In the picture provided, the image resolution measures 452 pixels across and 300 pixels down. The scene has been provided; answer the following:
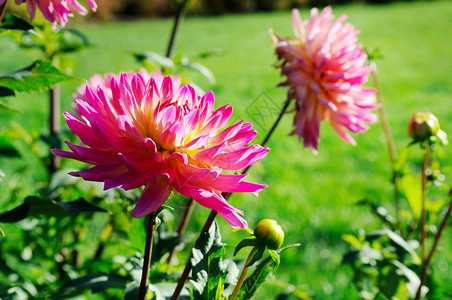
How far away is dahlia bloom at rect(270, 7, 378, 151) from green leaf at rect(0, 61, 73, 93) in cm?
35

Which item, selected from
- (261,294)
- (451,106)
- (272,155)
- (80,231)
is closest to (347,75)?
(80,231)

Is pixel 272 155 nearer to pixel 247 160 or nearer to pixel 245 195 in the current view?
pixel 245 195

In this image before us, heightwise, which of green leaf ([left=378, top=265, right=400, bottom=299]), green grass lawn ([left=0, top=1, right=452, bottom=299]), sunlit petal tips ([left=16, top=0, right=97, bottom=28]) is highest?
sunlit petal tips ([left=16, top=0, right=97, bottom=28])

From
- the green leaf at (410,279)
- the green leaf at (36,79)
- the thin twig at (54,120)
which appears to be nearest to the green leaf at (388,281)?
the green leaf at (410,279)

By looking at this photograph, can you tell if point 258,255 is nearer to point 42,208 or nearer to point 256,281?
point 256,281

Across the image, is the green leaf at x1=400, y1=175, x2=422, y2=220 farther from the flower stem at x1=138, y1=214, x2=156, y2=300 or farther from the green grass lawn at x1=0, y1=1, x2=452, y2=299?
the flower stem at x1=138, y1=214, x2=156, y2=300

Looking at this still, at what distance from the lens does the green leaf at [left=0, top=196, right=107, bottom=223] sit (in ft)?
2.01

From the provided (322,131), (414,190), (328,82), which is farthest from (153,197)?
(322,131)

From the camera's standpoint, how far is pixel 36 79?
655mm

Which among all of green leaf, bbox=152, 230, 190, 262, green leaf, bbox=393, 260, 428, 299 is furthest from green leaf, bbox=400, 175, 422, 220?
green leaf, bbox=152, 230, 190, 262

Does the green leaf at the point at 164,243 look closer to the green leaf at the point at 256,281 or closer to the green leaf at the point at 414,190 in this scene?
the green leaf at the point at 256,281

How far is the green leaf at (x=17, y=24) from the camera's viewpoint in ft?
1.94

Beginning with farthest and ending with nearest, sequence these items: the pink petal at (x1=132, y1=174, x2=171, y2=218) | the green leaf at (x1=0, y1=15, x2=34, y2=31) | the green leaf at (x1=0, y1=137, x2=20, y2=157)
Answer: the green leaf at (x1=0, y1=137, x2=20, y2=157), the green leaf at (x1=0, y1=15, x2=34, y2=31), the pink petal at (x1=132, y1=174, x2=171, y2=218)

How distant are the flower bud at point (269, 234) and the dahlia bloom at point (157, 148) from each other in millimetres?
23
